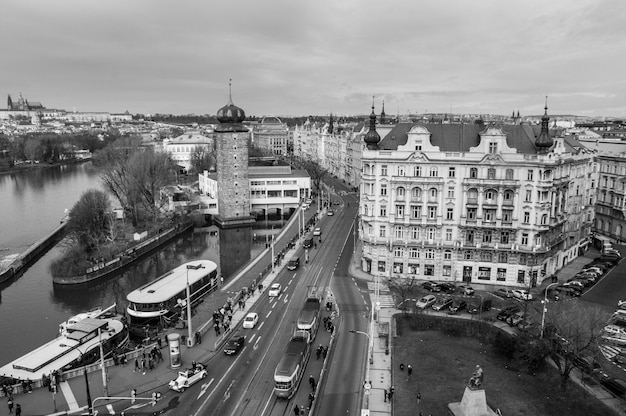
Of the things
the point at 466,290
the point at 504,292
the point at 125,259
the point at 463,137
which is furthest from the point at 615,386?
the point at 125,259

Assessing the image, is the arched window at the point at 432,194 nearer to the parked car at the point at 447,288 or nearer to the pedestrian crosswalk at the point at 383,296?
the parked car at the point at 447,288

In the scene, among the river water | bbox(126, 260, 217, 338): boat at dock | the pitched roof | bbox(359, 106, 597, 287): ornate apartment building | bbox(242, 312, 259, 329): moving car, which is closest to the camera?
bbox(242, 312, 259, 329): moving car

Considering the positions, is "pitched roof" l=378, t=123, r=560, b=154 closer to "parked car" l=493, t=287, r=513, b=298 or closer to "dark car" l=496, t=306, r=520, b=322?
"parked car" l=493, t=287, r=513, b=298

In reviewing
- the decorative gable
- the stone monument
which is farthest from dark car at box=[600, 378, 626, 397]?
the decorative gable

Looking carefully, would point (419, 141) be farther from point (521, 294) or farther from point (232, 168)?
point (232, 168)

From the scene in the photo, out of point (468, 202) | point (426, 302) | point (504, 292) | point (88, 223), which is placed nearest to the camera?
point (426, 302)

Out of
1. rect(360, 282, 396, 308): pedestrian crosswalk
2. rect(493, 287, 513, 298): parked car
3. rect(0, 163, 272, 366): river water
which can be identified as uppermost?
rect(493, 287, 513, 298): parked car

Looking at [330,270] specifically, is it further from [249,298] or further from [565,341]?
[565,341]
